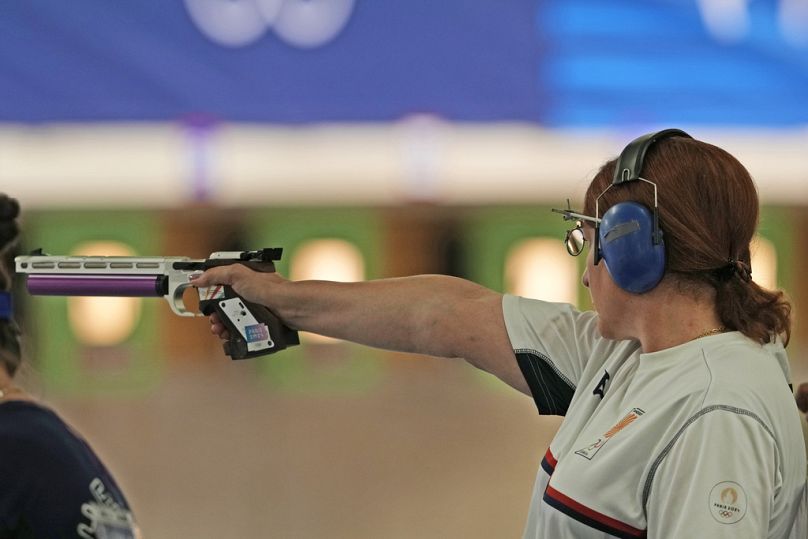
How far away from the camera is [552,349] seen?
5.58 ft

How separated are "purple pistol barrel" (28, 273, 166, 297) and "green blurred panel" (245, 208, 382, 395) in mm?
3455

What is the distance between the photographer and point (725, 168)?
1381mm

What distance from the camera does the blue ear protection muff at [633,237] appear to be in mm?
1364

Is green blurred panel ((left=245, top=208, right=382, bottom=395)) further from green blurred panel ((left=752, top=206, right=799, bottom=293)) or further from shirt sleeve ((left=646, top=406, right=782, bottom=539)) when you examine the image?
shirt sleeve ((left=646, top=406, right=782, bottom=539))

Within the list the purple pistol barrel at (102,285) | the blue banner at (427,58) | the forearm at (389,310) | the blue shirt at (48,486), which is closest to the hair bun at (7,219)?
the purple pistol barrel at (102,285)

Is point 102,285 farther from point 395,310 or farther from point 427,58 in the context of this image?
point 427,58

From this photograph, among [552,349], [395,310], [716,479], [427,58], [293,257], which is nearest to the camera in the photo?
[716,479]

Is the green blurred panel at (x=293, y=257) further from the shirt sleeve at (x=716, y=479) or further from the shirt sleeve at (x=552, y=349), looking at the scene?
the shirt sleeve at (x=716, y=479)

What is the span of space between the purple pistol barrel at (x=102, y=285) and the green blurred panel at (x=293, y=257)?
11.3ft

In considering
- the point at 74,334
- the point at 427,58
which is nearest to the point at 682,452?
the point at 427,58

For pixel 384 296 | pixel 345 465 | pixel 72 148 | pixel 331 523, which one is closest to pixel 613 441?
pixel 384 296

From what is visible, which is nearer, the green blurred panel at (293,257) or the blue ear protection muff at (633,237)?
the blue ear protection muff at (633,237)

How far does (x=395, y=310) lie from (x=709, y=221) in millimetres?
651

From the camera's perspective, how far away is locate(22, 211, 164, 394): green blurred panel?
5570mm
